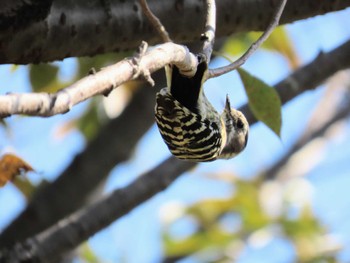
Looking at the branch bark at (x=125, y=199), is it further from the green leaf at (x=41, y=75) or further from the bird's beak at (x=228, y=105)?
the green leaf at (x=41, y=75)

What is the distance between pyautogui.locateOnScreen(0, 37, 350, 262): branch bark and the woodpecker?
512mm

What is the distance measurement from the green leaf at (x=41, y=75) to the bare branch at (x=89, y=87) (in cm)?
132

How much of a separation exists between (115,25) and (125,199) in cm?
95

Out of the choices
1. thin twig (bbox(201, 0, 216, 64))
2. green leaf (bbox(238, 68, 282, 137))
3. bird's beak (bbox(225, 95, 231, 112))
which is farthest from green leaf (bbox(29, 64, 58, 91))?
thin twig (bbox(201, 0, 216, 64))

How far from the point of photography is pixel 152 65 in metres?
1.47

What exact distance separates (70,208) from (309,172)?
9.22 ft

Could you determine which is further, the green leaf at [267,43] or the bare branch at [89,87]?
the green leaf at [267,43]

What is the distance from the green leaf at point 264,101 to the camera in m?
2.53

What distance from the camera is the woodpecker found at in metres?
2.14

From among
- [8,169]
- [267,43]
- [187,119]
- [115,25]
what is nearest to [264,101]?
[187,119]

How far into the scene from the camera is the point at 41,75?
2.88 metres

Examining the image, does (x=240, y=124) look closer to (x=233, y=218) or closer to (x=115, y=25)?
→ (x=115, y=25)

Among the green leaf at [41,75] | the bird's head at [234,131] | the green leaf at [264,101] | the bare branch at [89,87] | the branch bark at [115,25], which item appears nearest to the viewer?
the bare branch at [89,87]

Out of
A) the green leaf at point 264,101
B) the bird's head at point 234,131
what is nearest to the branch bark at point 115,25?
the green leaf at point 264,101
